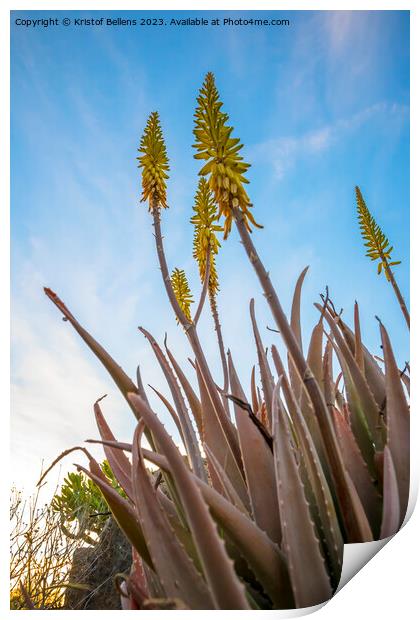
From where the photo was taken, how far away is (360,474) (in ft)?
1.92

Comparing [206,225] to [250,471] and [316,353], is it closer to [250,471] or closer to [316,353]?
[316,353]

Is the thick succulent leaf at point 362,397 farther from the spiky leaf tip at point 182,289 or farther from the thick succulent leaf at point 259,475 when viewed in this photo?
the spiky leaf tip at point 182,289

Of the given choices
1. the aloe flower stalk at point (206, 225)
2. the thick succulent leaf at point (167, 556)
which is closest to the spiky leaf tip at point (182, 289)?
the aloe flower stalk at point (206, 225)

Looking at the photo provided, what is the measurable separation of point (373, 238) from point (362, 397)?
1.46 feet

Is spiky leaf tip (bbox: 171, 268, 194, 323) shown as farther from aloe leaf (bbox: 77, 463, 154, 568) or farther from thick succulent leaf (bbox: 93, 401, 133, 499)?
aloe leaf (bbox: 77, 463, 154, 568)

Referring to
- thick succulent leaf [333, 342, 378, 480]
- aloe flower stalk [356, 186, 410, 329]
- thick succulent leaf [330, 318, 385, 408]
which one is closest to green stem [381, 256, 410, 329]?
aloe flower stalk [356, 186, 410, 329]

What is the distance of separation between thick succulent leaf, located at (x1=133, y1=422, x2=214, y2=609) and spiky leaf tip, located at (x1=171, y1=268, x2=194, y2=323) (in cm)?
55

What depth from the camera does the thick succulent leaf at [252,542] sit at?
436 millimetres

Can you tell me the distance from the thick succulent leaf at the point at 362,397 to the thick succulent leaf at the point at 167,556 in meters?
0.29

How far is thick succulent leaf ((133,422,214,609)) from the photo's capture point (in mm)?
445

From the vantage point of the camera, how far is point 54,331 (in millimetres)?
1052

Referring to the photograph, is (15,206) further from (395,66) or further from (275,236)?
(395,66)

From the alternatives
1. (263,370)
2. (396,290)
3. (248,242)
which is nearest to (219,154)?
(248,242)

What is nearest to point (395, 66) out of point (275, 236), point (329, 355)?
point (275, 236)
